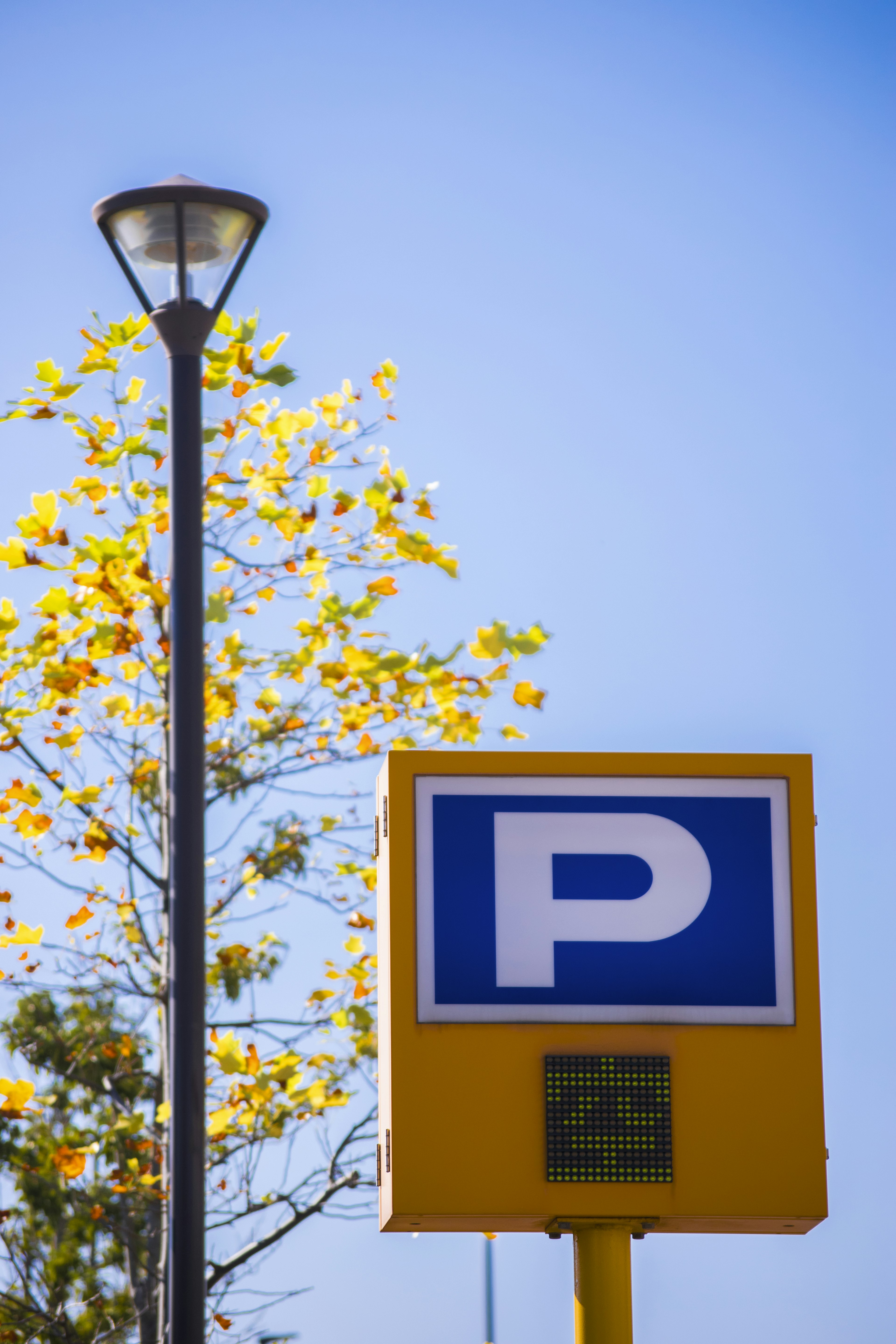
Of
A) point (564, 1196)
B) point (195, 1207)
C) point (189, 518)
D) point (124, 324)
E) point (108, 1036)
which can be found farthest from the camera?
point (108, 1036)

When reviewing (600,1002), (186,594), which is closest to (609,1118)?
(600,1002)

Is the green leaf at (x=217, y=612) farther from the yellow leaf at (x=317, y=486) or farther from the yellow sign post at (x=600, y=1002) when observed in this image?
the yellow sign post at (x=600, y=1002)

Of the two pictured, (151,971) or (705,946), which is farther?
(151,971)

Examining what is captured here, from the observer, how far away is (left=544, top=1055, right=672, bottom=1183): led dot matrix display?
384 cm

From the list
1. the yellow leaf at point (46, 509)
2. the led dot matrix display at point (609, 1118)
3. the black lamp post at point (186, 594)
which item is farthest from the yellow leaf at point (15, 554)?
the led dot matrix display at point (609, 1118)

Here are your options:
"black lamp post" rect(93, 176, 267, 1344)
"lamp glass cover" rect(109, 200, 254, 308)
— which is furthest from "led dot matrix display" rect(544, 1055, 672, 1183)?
"lamp glass cover" rect(109, 200, 254, 308)

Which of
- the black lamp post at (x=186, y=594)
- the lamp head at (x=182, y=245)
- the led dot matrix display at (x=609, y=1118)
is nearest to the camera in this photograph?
the led dot matrix display at (x=609, y=1118)

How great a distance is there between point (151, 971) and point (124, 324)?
123 inches

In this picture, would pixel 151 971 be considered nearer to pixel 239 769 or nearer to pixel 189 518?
pixel 239 769

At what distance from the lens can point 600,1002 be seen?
392cm

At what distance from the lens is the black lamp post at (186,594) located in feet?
14.1

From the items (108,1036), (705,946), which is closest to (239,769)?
(108,1036)

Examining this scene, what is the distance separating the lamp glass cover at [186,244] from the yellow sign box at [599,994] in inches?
81.0

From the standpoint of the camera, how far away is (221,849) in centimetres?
758
